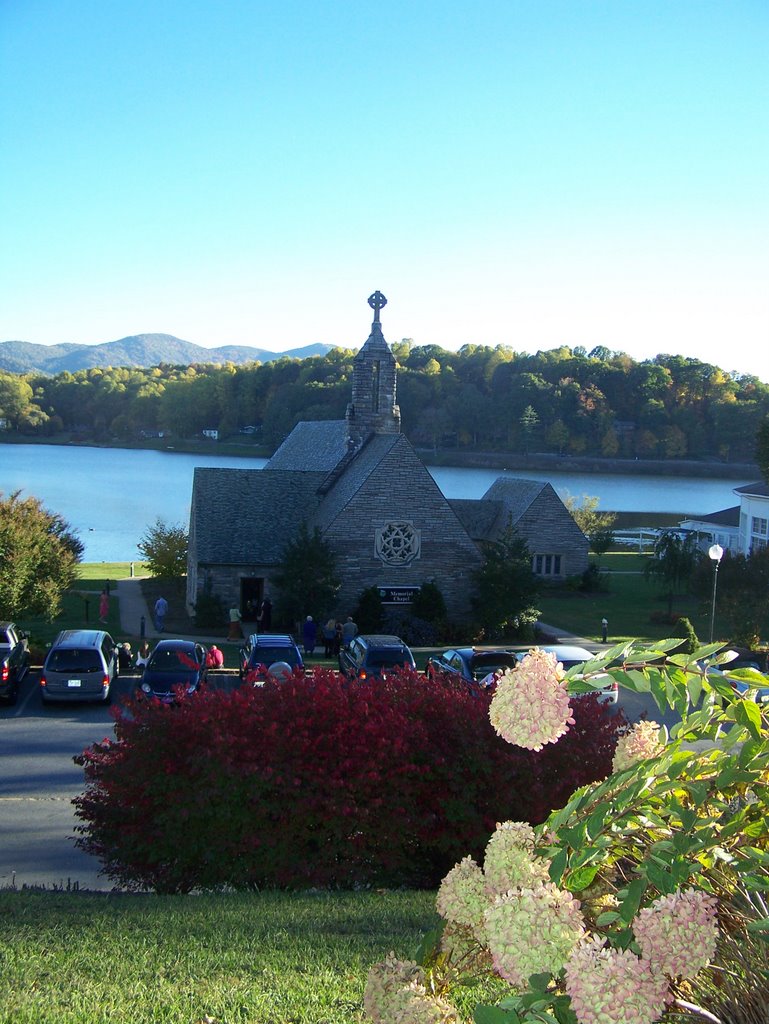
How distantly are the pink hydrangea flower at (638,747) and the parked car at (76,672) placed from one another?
18.4 m

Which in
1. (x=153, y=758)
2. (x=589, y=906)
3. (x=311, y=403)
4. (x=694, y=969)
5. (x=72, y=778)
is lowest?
(x=72, y=778)

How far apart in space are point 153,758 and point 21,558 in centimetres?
1759

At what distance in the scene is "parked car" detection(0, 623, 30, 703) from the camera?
2041cm

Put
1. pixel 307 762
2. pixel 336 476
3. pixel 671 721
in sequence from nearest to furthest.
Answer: pixel 307 762 < pixel 671 721 < pixel 336 476

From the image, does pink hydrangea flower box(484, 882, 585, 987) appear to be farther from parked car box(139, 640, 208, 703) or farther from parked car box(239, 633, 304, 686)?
parked car box(239, 633, 304, 686)

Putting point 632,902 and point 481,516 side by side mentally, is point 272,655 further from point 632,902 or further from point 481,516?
point 481,516

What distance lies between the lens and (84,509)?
273 ft

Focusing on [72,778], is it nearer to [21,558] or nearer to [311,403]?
[21,558]

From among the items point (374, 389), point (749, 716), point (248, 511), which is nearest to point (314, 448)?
point (374, 389)

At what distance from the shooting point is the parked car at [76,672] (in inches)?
810

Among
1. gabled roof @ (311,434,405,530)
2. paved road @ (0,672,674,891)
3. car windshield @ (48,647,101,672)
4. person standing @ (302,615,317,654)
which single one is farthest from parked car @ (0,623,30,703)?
gabled roof @ (311,434,405,530)

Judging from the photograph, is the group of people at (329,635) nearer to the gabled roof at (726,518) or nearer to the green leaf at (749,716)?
the green leaf at (749,716)

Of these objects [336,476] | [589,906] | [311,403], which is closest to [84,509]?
[311,403]

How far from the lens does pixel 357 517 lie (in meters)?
31.8
